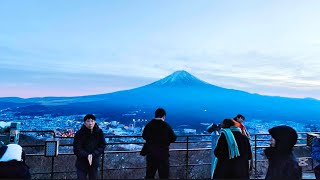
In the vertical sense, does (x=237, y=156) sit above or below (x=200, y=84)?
below

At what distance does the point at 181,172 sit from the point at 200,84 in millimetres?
34076

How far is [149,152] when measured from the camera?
5324mm

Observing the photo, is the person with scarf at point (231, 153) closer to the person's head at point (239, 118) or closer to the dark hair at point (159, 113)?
the dark hair at point (159, 113)

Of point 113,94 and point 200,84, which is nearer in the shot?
point 113,94

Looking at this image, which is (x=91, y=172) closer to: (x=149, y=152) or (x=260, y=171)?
(x=149, y=152)

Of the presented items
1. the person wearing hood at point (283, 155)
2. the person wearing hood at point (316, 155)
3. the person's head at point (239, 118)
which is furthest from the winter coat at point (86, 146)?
the person's head at point (239, 118)

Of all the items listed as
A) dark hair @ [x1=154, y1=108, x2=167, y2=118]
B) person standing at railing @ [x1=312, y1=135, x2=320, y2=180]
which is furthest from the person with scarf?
dark hair @ [x1=154, y1=108, x2=167, y2=118]

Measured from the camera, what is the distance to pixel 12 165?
2.90m

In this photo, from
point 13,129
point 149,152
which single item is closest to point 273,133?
point 149,152

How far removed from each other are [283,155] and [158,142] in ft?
7.63

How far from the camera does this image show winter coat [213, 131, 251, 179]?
13.1 ft

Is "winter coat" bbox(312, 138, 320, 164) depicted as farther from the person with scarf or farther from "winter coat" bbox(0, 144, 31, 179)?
"winter coat" bbox(0, 144, 31, 179)

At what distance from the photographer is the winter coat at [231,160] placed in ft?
13.1

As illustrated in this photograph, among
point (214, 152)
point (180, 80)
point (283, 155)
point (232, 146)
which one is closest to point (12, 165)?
point (214, 152)
